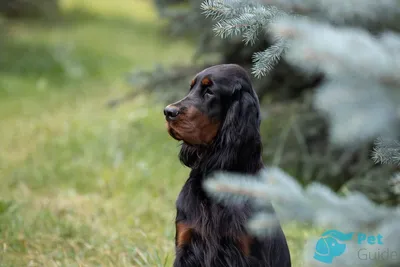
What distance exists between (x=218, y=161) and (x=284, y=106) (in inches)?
105

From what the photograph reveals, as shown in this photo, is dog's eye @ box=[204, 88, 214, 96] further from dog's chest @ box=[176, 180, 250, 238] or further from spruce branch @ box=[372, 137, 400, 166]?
spruce branch @ box=[372, 137, 400, 166]

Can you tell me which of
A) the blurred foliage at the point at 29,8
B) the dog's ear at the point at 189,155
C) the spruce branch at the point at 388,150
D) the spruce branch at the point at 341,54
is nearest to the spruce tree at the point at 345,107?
the spruce branch at the point at 341,54

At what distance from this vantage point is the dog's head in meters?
2.18

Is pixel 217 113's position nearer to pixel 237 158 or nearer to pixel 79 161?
pixel 237 158

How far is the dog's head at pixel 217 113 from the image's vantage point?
218 cm

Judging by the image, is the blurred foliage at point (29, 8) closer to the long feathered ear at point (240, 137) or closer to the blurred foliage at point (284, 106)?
the blurred foliage at point (284, 106)

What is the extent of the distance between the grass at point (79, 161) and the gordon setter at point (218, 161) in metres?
0.54

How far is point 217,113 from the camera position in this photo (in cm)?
228

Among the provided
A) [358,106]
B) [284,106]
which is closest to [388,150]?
[358,106]

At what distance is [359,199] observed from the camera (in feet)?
3.22

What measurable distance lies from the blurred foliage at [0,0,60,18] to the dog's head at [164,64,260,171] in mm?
7005

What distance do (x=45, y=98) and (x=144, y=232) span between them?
4920 mm

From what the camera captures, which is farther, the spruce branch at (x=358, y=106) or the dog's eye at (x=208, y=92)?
the dog's eye at (x=208, y=92)

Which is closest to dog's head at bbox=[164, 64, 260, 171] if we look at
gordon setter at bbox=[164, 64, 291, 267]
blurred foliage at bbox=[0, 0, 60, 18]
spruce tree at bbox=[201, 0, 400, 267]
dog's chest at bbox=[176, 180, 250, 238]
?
gordon setter at bbox=[164, 64, 291, 267]
